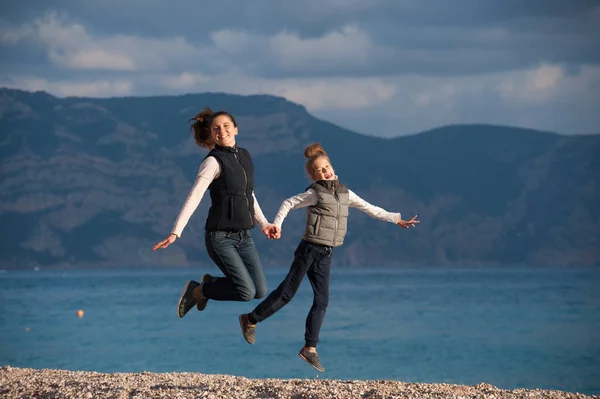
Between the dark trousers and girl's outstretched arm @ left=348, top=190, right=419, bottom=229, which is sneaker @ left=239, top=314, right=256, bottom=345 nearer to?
the dark trousers

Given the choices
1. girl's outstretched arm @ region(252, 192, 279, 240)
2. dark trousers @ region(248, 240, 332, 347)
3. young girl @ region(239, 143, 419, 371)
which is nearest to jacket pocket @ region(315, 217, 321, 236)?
young girl @ region(239, 143, 419, 371)

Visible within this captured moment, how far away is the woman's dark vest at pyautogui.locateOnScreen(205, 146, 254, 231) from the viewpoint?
11.2 m

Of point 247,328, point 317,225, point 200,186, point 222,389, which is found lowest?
point 222,389

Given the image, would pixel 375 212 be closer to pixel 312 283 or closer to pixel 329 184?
pixel 329 184

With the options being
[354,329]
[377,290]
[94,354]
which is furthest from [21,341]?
[377,290]

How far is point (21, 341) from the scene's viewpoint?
253 feet

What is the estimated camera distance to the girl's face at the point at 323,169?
11.3 metres

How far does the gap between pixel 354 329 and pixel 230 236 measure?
7522 centimetres

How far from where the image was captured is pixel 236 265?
11.2m

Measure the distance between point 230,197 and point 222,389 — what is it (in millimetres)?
2142

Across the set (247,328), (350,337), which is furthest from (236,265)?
(350,337)

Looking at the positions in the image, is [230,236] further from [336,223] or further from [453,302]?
[453,302]

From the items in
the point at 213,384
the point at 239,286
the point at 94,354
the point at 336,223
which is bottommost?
the point at 94,354

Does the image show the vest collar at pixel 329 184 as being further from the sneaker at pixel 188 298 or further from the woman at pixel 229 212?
the sneaker at pixel 188 298
